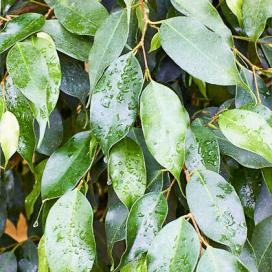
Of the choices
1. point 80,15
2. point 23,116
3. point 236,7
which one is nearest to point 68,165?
point 23,116

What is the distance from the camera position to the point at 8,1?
771mm

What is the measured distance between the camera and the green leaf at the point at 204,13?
1.97 ft

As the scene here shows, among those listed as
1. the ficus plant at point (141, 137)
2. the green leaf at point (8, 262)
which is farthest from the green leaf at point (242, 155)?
the green leaf at point (8, 262)

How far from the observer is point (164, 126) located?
0.54m

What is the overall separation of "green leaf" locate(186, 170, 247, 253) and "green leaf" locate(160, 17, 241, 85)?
0.11 metres

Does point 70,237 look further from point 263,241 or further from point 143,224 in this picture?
point 263,241

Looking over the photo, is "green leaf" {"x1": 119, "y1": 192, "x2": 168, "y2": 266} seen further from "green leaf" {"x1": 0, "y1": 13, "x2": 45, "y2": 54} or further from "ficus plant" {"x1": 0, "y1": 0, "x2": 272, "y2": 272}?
"green leaf" {"x1": 0, "y1": 13, "x2": 45, "y2": 54}

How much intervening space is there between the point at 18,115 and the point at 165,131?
180 millimetres

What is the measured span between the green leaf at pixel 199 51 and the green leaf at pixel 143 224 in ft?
0.47

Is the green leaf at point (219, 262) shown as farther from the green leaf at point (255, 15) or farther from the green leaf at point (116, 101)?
the green leaf at point (255, 15)

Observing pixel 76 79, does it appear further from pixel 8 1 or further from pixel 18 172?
pixel 18 172

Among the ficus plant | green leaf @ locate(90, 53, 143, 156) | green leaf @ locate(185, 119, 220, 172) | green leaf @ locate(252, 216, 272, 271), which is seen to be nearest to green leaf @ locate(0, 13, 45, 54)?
the ficus plant

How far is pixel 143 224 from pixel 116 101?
A: 135mm

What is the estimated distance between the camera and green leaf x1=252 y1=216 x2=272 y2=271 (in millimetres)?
656
